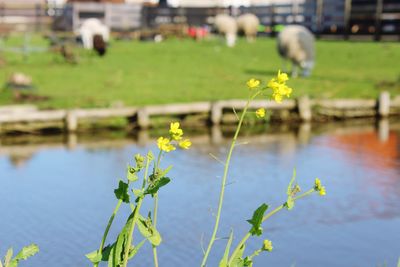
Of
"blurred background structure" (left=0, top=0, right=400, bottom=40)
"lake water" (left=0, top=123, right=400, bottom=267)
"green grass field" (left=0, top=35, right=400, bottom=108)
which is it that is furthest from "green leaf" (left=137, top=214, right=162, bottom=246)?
"blurred background structure" (left=0, top=0, right=400, bottom=40)

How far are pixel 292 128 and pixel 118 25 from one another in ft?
133

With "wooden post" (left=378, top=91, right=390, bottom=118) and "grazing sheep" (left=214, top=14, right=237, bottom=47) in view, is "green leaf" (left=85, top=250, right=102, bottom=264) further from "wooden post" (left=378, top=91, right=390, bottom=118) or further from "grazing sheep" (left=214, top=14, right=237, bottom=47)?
"grazing sheep" (left=214, top=14, right=237, bottom=47)

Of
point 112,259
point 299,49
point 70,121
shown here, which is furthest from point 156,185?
point 299,49

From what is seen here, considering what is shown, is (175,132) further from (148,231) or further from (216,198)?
(216,198)

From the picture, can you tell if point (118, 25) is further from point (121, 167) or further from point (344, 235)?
point (344, 235)

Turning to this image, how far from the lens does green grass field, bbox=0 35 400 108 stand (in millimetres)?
19056

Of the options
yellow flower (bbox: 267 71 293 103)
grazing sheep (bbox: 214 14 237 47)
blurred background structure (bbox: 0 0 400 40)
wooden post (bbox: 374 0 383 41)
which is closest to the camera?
yellow flower (bbox: 267 71 293 103)

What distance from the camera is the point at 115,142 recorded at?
47.3ft

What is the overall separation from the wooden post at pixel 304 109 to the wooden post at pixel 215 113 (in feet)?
5.99

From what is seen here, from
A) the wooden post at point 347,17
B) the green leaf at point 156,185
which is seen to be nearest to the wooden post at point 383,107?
the green leaf at point 156,185

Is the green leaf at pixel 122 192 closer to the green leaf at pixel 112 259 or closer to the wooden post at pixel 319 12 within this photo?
Result: the green leaf at pixel 112 259

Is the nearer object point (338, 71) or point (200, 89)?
point (200, 89)

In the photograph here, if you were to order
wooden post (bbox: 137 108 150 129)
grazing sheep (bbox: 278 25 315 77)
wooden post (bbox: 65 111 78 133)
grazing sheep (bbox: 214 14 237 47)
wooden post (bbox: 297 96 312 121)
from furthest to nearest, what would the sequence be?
1. grazing sheep (bbox: 214 14 237 47)
2. grazing sheep (bbox: 278 25 315 77)
3. wooden post (bbox: 297 96 312 121)
4. wooden post (bbox: 137 108 150 129)
5. wooden post (bbox: 65 111 78 133)

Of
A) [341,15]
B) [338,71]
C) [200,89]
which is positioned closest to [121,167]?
[200,89]
